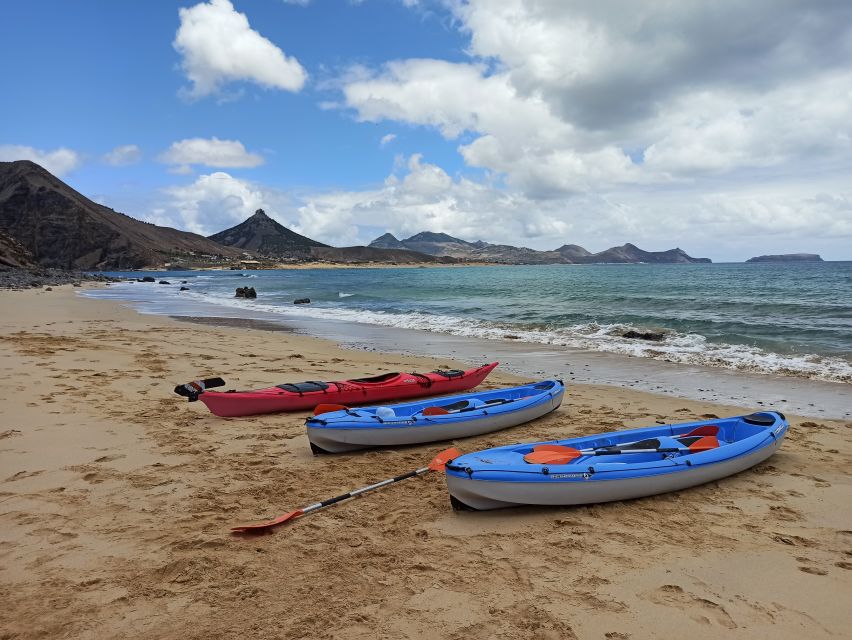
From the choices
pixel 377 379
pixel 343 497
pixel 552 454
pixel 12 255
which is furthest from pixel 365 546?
pixel 12 255

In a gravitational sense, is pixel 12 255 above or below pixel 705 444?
above

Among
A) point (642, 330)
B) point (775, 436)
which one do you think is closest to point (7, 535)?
point (775, 436)

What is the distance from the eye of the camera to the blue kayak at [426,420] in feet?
18.9

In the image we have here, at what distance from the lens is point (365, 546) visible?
149 inches

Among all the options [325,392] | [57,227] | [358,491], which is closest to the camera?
[358,491]

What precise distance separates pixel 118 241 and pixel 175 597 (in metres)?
133

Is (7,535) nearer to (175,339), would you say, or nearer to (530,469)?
(530,469)

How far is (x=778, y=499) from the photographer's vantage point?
15.1 ft

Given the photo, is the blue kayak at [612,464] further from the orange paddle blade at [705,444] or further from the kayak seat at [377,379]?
the kayak seat at [377,379]

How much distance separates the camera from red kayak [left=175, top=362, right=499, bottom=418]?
6820mm

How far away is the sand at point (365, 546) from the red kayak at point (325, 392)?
1.24 feet

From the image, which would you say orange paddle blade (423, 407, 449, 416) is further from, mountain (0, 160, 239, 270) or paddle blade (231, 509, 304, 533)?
mountain (0, 160, 239, 270)

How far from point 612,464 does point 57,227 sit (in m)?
136

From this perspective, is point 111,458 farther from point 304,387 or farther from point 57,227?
point 57,227
